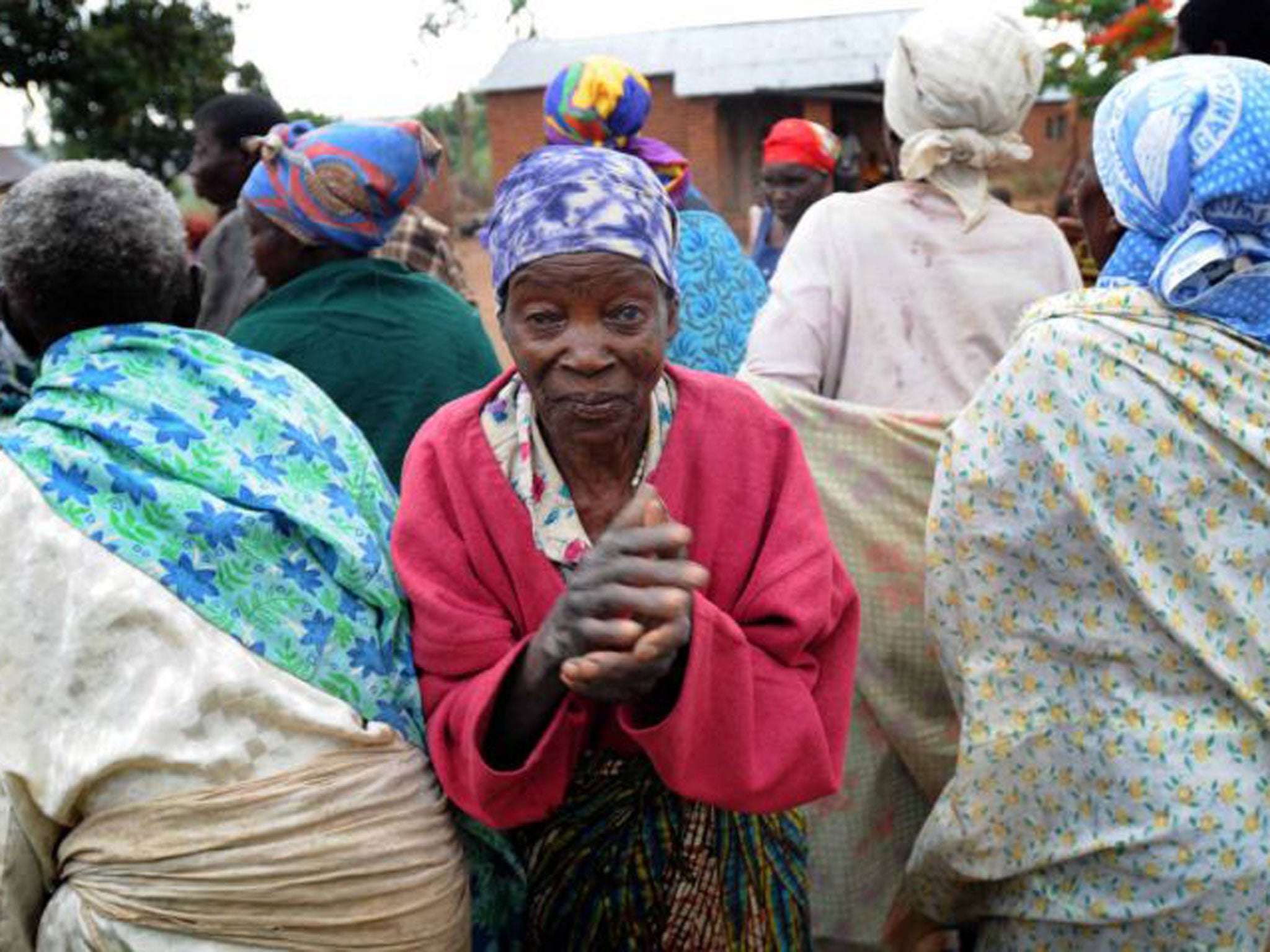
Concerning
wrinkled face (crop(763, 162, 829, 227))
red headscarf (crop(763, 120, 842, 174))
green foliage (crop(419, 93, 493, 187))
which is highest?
red headscarf (crop(763, 120, 842, 174))

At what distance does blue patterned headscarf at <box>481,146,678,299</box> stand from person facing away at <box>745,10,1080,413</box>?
50.4 inches

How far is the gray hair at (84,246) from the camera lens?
2215 mm

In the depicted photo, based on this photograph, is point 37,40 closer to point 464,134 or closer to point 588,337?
point 588,337

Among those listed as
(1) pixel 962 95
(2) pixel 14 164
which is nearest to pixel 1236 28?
(1) pixel 962 95

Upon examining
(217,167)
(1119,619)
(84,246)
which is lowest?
(1119,619)

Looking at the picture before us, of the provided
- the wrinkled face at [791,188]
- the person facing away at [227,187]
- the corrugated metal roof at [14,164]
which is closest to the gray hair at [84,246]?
the person facing away at [227,187]

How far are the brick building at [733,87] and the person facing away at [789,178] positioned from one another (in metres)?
16.6

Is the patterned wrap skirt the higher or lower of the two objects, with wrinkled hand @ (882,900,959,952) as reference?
higher

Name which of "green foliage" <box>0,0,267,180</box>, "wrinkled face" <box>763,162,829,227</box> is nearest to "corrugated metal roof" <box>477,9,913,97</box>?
"green foliage" <box>0,0,267,180</box>

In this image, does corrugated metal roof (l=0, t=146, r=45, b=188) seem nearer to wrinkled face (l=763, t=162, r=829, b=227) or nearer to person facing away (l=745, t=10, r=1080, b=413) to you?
wrinkled face (l=763, t=162, r=829, b=227)

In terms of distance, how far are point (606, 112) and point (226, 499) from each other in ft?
9.08

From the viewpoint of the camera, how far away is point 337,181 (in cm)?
341

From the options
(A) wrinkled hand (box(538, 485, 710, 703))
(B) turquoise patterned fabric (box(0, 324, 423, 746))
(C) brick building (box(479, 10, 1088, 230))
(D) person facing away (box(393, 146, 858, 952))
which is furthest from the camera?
(C) brick building (box(479, 10, 1088, 230))

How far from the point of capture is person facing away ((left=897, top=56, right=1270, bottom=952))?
2359 mm
